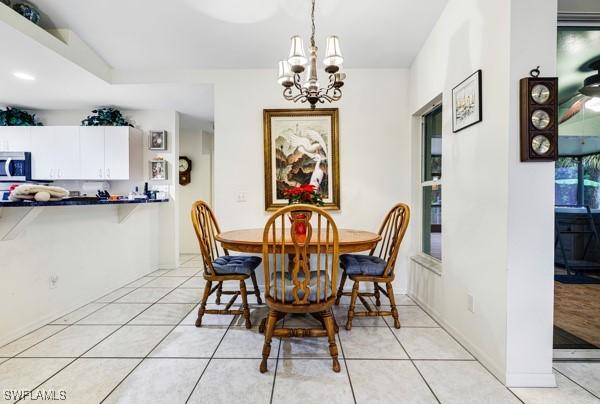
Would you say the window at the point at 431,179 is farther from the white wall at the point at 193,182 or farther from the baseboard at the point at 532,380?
the white wall at the point at 193,182

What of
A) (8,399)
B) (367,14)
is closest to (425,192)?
(367,14)

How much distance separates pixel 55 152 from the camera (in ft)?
11.7

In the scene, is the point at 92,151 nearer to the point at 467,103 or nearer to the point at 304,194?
the point at 304,194

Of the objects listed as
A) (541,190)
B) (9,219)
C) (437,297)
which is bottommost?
(437,297)

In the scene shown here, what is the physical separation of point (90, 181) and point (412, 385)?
4576 mm

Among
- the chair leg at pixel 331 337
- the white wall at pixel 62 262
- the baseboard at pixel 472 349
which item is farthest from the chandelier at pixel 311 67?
the white wall at pixel 62 262

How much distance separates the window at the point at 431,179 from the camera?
2596 mm

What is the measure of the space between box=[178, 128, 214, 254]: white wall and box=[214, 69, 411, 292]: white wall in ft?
6.78

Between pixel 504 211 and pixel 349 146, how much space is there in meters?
1.72

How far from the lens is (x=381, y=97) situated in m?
2.91

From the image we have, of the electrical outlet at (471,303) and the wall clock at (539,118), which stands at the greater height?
the wall clock at (539,118)

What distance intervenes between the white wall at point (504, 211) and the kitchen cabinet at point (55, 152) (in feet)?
15.0

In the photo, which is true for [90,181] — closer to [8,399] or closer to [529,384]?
[8,399]

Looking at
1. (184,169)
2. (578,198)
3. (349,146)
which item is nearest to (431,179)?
(349,146)
